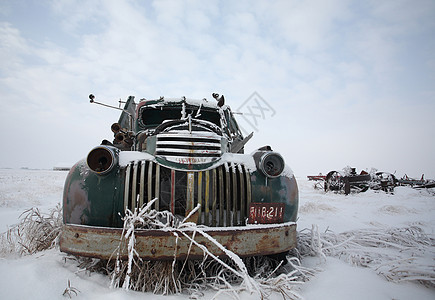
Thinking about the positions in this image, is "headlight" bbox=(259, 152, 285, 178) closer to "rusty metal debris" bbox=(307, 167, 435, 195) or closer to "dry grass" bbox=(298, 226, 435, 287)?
"dry grass" bbox=(298, 226, 435, 287)

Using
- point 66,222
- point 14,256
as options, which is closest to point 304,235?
point 66,222

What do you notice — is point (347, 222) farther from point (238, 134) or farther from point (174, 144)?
point (174, 144)

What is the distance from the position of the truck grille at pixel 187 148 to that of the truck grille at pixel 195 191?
0.12 metres

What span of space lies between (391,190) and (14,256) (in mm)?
12254

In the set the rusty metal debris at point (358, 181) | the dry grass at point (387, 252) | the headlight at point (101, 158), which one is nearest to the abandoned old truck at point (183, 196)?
the headlight at point (101, 158)

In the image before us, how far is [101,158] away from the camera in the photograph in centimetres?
209

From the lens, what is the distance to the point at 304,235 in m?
3.11

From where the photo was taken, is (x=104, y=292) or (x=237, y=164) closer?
(x=104, y=292)

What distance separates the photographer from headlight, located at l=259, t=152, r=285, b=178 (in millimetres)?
2305

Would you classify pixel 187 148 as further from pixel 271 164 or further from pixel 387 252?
pixel 387 252

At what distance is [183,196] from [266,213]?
0.76m

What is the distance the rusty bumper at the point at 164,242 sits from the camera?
1.76m

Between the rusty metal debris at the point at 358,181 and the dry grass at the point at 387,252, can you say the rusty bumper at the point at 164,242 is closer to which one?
the dry grass at the point at 387,252

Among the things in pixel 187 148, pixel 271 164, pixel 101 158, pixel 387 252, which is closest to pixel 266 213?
pixel 271 164
